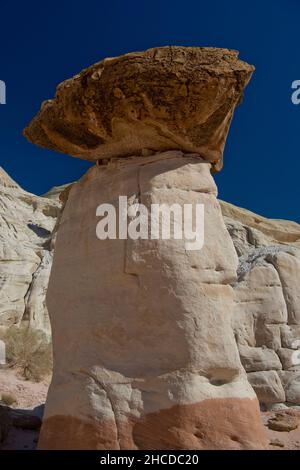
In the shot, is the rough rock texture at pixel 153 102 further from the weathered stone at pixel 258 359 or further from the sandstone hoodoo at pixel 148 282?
the weathered stone at pixel 258 359

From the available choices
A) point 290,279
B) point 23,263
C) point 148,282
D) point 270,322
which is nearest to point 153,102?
point 148,282

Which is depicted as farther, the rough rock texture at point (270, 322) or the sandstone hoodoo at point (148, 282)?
the rough rock texture at point (270, 322)

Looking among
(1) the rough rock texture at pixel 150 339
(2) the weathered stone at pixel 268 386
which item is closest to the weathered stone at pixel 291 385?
(2) the weathered stone at pixel 268 386

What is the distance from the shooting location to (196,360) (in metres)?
3.81

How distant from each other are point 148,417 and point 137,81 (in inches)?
110

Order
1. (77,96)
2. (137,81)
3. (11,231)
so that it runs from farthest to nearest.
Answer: (11,231) < (77,96) < (137,81)

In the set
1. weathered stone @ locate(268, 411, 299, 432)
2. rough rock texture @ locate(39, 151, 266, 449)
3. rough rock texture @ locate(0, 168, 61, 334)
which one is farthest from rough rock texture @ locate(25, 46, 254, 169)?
rough rock texture @ locate(0, 168, 61, 334)

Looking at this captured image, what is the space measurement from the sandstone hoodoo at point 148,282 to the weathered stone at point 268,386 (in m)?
4.77

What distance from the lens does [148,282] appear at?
13.2 feet

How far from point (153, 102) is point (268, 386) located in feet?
20.5

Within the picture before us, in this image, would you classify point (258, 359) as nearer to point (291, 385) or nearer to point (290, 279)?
point (291, 385)

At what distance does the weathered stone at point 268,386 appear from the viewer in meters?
8.53

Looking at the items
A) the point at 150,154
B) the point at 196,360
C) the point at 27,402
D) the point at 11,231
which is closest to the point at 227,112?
the point at 150,154
